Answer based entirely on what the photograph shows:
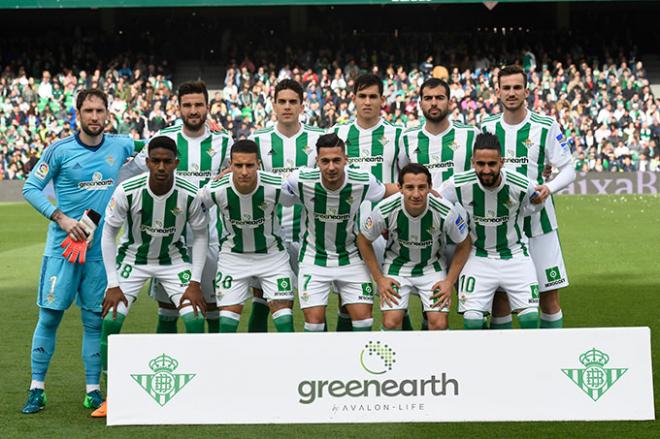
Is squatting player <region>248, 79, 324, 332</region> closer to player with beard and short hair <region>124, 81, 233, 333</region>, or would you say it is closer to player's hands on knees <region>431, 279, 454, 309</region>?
player with beard and short hair <region>124, 81, 233, 333</region>

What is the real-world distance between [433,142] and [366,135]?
0.50 m

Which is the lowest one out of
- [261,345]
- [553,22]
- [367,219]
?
[261,345]

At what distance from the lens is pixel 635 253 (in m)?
15.0

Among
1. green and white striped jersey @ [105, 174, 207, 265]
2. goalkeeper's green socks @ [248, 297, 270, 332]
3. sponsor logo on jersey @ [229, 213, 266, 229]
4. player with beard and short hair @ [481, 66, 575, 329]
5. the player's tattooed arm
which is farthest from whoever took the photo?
goalkeeper's green socks @ [248, 297, 270, 332]

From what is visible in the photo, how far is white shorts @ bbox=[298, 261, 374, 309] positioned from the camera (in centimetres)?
705

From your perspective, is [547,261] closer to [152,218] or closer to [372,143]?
[372,143]

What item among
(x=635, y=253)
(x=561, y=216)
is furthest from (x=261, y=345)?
(x=561, y=216)

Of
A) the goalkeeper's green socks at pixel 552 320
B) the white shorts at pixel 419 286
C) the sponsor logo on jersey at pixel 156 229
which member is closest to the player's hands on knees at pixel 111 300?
the sponsor logo on jersey at pixel 156 229

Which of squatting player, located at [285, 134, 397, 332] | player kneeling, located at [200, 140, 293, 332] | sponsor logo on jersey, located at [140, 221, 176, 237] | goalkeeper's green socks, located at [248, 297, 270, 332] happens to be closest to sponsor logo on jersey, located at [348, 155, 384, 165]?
squatting player, located at [285, 134, 397, 332]

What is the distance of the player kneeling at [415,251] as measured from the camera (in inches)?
268

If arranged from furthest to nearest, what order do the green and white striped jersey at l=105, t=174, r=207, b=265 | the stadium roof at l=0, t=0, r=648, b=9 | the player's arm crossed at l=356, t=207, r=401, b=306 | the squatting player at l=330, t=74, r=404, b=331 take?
1. the stadium roof at l=0, t=0, r=648, b=9
2. the squatting player at l=330, t=74, r=404, b=331
3. the player's arm crossed at l=356, t=207, r=401, b=306
4. the green and white striped jersey at l=105, t=174, r=207, b=265

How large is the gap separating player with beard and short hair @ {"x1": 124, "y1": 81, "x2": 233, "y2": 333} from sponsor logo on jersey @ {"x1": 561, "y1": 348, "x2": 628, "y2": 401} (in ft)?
9.07

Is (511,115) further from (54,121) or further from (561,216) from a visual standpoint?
(54,121)

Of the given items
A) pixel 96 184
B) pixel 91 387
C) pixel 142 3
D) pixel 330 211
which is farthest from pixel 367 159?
pixel 142 3
